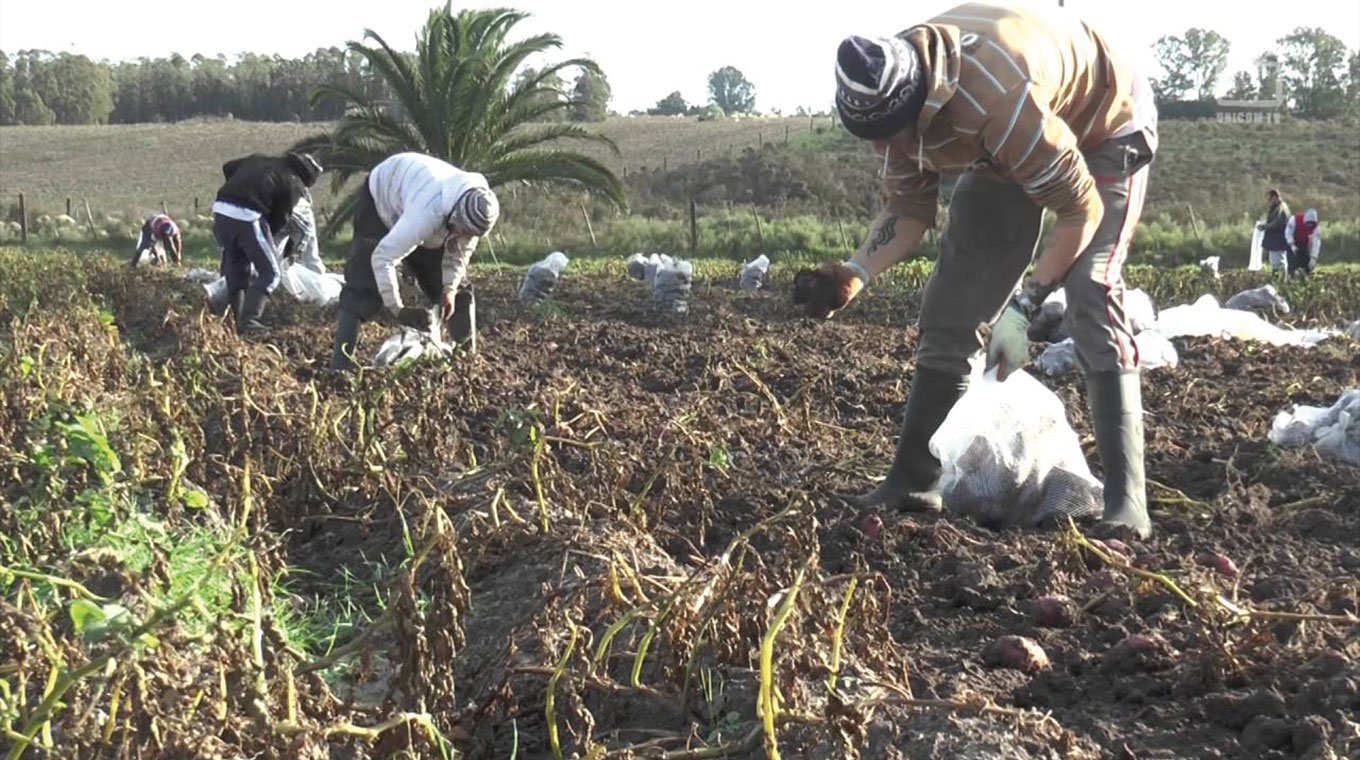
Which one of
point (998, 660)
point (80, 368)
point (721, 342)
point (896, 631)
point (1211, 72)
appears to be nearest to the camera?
point (998, 660)

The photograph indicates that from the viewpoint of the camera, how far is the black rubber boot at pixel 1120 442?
3449 mm

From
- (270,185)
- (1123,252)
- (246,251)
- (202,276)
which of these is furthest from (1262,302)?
(202,276)

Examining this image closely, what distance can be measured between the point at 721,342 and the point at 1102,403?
4.08 m

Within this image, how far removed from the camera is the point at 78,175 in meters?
47.4

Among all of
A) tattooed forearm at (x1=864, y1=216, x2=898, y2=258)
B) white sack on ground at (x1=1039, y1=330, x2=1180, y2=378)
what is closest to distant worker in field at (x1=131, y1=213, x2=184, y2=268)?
white sack on ground at (x1=1039, y1=330, x2=1180, y2=378)

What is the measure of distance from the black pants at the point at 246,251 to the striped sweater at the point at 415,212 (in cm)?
253

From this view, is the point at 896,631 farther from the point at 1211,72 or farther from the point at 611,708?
the point at 1211,72

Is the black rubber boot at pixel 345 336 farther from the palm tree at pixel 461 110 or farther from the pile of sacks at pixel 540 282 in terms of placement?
the palm tree at pixel 461 110

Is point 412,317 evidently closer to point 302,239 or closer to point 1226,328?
point 1226,328

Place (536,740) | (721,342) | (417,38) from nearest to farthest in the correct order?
(536,740), (721,342), (417,38)

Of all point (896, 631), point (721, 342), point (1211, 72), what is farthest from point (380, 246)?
point (1211, 72)

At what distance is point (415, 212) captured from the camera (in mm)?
5684

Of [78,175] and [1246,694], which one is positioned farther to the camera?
[78,175]

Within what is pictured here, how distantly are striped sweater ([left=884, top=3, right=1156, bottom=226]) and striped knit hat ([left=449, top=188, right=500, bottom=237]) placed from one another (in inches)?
102
